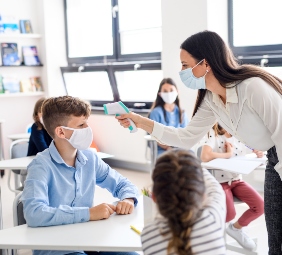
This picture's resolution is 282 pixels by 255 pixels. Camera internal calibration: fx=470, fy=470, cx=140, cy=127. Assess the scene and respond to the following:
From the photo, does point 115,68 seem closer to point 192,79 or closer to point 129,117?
point 129,117

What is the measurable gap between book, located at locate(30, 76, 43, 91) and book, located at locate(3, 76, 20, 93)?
0.24 metres

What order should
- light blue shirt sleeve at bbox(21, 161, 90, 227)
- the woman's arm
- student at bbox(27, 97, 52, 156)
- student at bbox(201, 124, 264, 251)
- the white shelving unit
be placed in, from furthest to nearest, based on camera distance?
the white shelving unit
student at bbox(27, 97, 52, 156)
student at bbox(201, 124, 264, 251)
the woman's arm
light blue shirt sleeve at bbox(21, 161, 90, 227)

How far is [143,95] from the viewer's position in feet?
20.8

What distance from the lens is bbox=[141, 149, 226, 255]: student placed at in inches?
51.1

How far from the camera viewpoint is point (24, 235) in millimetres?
1791

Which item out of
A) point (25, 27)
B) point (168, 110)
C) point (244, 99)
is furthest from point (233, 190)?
point (25, 27)

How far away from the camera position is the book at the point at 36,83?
714 centimetres

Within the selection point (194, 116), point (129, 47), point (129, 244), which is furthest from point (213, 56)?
point (129, 47)

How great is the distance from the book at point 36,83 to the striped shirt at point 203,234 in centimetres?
607

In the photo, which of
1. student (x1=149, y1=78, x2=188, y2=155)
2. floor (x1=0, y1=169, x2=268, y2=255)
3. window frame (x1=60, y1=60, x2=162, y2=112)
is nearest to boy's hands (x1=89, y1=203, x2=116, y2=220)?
floor (x1=0, y1=169, x2=268, y2=255)

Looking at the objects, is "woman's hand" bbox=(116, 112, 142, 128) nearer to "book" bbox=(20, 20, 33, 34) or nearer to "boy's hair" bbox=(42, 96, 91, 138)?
"boy's hair" bbox=(42, 96, 91, 138)

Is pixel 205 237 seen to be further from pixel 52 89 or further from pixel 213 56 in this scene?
pixel 52 89

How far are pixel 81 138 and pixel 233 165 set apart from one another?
1.22m

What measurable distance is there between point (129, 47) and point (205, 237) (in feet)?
17.8
